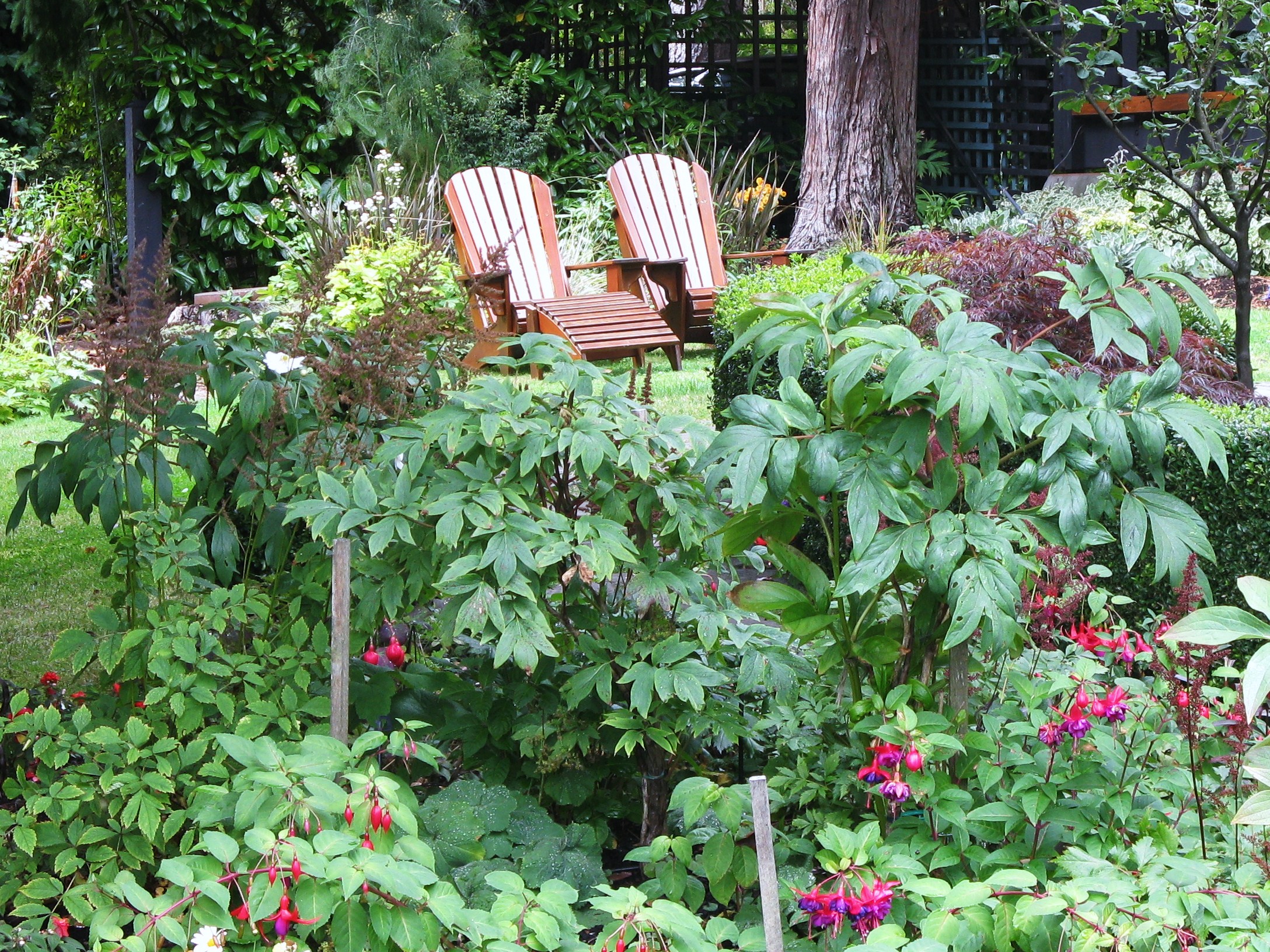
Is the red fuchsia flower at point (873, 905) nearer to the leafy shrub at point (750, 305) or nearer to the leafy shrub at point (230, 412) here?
the leafy shrub at point (230, 412)

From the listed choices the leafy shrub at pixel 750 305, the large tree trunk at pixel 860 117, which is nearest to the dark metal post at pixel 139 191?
the large tree trunk at pixel 860 117

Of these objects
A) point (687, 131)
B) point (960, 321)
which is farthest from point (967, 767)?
point (687, 131)

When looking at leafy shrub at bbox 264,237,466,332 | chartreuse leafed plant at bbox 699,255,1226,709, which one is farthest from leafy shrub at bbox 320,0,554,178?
chartreuse leafed plant at bbox 699,255,1226,709

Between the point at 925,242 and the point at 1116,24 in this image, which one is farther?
the point at 925,242

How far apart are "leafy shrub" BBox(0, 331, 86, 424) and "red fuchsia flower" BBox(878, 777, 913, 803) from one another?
5.87 meters

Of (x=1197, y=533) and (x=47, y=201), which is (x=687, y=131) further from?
(x=1197, y=533)

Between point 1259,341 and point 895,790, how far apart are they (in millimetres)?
6347

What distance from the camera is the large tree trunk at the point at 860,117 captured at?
8367 mm

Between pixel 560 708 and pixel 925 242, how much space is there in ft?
12.3

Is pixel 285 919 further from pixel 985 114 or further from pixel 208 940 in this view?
pixel 985 114

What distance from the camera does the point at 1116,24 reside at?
15.1ft

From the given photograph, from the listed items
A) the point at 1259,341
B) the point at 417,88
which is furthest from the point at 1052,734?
the point at 417,88

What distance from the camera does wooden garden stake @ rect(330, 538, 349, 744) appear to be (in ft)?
6.42

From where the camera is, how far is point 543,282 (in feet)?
25.3
